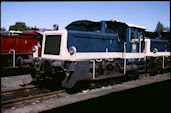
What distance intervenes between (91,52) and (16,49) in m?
6.10

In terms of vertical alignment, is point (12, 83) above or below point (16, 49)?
below

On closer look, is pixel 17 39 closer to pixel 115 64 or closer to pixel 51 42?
pixel 51 42

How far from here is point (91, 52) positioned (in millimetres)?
7984

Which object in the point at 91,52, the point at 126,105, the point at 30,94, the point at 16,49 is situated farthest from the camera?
the point at 16,49

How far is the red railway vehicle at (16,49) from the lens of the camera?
11266 millimetres

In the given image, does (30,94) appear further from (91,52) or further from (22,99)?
(91,52)

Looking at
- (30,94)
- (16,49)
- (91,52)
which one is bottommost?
(30,94)

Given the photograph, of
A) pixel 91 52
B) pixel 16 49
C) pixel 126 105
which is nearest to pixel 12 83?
pixel 16 49

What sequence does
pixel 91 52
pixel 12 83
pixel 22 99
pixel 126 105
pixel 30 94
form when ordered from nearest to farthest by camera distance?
pixel 126 105, pixel 22 99, pixel 30 94, pixel 91 52, pixel 12 83

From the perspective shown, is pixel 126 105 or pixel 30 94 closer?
pixel 126 105

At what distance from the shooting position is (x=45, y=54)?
8156 millimetres

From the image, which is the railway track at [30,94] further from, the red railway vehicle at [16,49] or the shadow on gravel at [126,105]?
the red railway vehicle at [16,49]

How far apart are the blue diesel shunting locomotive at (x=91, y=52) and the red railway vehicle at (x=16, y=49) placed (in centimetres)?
380

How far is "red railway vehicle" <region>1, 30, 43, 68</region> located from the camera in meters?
11.3
